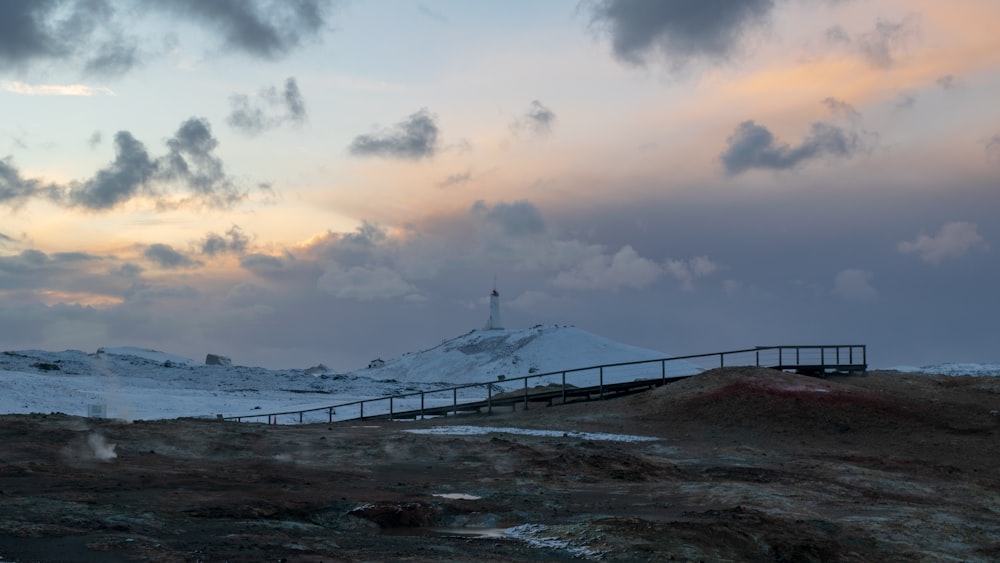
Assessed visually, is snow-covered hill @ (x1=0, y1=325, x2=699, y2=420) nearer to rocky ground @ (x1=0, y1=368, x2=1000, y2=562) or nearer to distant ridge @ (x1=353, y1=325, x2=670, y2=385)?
distant ridge @ (x1=353, y1=325, x2=670, y2=385)

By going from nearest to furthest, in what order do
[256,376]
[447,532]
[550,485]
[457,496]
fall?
[447,532] → [457,496] → [550,485] → [256,376]

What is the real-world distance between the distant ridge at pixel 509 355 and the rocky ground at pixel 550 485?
46163 mm

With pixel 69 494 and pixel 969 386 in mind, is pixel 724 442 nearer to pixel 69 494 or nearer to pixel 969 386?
pixel 969 386

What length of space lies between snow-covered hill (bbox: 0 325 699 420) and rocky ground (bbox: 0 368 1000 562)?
83.6 feet

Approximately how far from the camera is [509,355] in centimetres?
9094

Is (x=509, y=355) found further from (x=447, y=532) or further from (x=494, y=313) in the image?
(x=447, y=532)

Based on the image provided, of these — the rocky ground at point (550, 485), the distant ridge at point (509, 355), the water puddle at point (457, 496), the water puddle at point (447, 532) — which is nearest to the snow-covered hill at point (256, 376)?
the distant ridge at point (509, 355)

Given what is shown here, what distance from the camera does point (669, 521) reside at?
17.4 m

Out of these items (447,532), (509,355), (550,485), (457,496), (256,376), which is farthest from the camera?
(509,355)

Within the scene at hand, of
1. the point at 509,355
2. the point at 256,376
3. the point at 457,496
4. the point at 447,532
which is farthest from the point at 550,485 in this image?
the point at 509,355

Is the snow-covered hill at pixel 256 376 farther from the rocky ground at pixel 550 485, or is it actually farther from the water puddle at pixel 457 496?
the water puddle at pixel 457 496

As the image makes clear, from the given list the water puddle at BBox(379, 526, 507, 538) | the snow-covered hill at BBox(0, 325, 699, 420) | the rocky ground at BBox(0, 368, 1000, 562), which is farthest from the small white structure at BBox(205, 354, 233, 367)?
the water puddle at BBox(379, 526, 507, 538)

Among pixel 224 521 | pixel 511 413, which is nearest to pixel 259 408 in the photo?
pixel 511 413

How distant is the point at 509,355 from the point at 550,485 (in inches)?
2686
